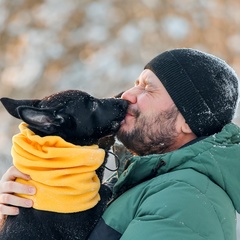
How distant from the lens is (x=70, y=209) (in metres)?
2.58

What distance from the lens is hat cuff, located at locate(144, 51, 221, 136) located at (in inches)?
106

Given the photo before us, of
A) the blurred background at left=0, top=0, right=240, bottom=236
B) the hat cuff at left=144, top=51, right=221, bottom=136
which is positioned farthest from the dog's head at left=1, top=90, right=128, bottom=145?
the blurred background at left=0, top=0, right=240, bottom=236

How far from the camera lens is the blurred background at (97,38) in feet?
22.4

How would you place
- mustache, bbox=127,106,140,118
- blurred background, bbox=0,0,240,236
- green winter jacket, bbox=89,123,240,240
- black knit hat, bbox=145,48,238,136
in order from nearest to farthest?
green winter jacket, bbox=89,123,240,240 < black knit hat, bbox=145,48,238,136 < mustache, bbox=127,106,140,118 < blurred background, bbox=0,0,240,236

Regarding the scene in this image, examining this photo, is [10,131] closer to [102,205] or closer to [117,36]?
[117,36]

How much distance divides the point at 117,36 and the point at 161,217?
5.55m

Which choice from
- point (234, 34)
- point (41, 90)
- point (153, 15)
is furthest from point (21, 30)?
point (234, 34)

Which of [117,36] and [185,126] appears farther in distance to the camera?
[117,36]

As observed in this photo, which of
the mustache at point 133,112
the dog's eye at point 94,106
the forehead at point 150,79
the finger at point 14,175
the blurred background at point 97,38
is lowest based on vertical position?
the blurred background at point 97,38

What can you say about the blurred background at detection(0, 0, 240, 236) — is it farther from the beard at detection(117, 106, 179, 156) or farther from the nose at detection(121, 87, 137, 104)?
the beard at detection(117, 106, 179, 156)

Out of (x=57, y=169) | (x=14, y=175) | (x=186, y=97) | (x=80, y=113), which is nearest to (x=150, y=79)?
(x=186, y=97)

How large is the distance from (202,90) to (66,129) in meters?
0.73

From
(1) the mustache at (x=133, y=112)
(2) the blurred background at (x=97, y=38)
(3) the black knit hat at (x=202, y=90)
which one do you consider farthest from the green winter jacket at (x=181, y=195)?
(2) the blurred background at (x=97, y=38)

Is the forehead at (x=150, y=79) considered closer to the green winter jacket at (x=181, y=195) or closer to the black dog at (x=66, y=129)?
the black dog at (x=66, y=129)
